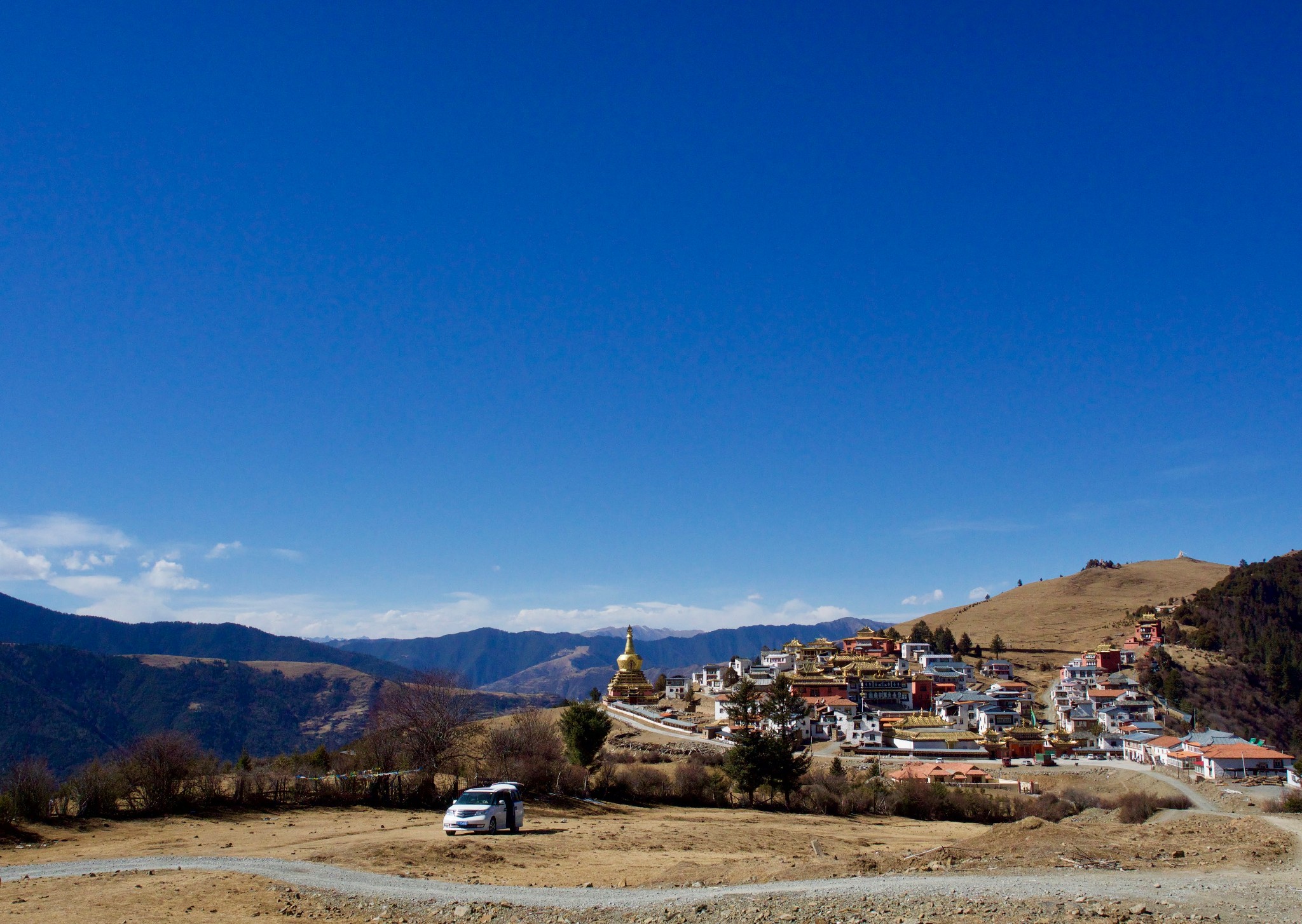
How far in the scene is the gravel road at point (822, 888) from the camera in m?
14.0

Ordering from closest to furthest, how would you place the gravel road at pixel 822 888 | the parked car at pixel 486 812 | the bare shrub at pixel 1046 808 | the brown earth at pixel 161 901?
the brown earth at pixel 161 901 → the gravel road at pixel 822 888 → the parked car at pixel 486 812 → the bare shrub at pixel 1046 808

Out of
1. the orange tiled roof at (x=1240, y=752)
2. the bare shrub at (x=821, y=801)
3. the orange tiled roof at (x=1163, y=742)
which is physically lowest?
the orange tiled roof at (x=1163, y=742)

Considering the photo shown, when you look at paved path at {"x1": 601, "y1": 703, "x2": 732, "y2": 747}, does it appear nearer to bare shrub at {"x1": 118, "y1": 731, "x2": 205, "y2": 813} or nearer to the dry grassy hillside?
bare shrub at {"x1": 118, "y1": 731, "x2": 205, "y2": 813}

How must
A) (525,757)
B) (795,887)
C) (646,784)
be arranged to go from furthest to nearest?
(646,784) → (525,757) → (795,887)

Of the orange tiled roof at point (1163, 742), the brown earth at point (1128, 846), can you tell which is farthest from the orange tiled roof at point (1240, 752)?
the brown earth at point (1128, 846)

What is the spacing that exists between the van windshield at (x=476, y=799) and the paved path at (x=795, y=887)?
241 inches

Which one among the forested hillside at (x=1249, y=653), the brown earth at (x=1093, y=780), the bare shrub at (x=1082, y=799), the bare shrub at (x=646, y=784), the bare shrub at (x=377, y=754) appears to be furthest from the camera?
the forested hillside at (x=1249, y=653)

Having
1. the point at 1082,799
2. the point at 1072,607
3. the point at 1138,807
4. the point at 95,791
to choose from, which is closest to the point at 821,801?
the point at 1138,807

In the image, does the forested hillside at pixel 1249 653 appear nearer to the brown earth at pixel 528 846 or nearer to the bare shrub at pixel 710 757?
the bare shrub at pixel 710 757

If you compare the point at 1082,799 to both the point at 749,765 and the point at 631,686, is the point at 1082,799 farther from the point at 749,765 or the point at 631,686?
the point at 631,686

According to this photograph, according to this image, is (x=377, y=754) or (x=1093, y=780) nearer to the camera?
(x=377, y=754)

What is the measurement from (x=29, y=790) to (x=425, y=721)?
15.3 meters

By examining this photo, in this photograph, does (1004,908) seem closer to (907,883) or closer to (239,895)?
(907,883)

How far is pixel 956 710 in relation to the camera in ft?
255
